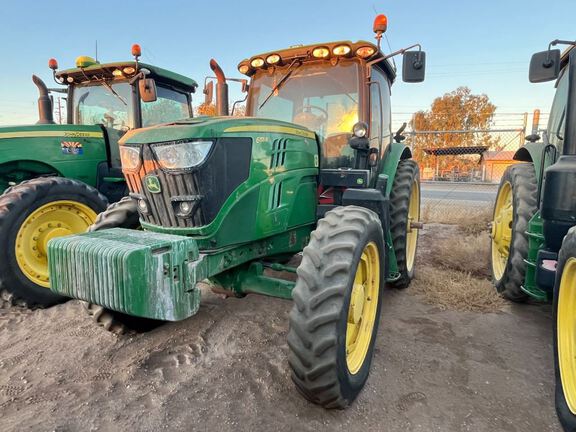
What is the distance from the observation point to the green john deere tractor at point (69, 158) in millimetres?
3717

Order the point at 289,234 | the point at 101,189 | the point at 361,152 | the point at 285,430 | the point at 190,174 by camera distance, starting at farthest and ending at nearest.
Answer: the point at 101,189
the point at 361,152
the point at 289,234
the point at 190,174
the point at 285,430

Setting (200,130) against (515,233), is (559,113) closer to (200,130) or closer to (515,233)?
(515,233)

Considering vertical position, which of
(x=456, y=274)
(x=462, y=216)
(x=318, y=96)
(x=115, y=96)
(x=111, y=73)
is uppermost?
(x=111, y=73)

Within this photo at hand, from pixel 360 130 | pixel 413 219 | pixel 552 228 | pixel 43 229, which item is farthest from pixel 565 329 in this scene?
pixel 43 229

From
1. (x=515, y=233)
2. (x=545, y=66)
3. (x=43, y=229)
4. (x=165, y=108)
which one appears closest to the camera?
(x=545, y=66)

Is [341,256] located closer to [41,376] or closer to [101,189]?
[41,376]

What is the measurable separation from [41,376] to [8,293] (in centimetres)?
152

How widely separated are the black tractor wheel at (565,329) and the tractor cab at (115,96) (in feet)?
14.9

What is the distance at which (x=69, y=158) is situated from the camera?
15.4 ft

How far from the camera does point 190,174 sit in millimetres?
2219

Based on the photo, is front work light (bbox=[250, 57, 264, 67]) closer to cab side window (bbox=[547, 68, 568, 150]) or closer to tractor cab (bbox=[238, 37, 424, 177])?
tractor cab (bbox=[238, 37, 424, 177])

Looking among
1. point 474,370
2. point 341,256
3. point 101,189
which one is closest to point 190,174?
point 341,256

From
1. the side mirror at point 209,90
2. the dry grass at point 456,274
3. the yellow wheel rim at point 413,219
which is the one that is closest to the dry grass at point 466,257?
the dry grass at point 456,274

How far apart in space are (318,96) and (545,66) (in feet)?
5.95
